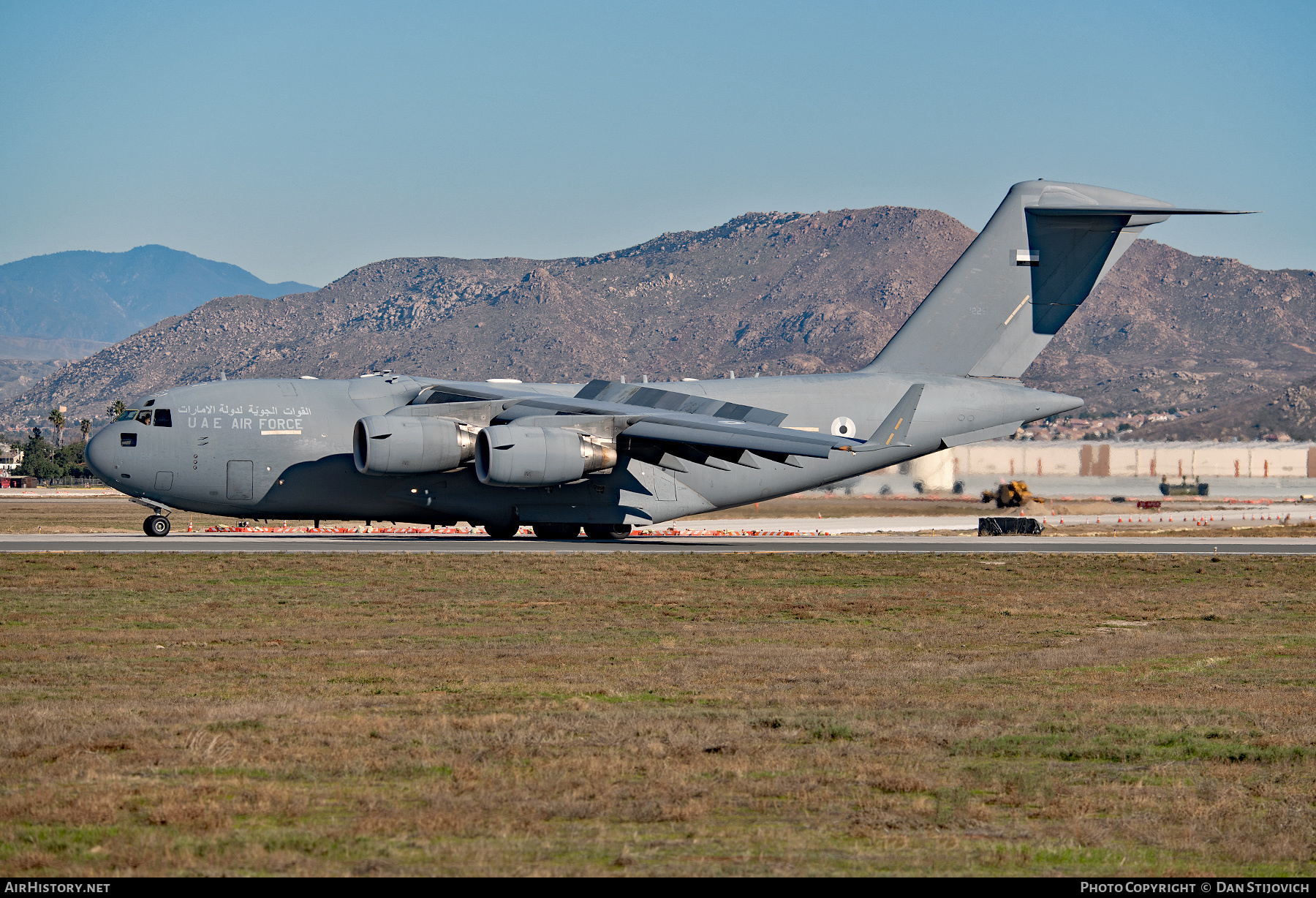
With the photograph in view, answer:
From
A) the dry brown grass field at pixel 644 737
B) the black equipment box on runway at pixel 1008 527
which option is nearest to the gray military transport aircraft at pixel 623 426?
the black equipment box on runway at pixel 1008 527

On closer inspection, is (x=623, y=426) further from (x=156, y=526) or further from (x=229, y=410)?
(x=156, y=526)

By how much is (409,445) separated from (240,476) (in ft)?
12.6

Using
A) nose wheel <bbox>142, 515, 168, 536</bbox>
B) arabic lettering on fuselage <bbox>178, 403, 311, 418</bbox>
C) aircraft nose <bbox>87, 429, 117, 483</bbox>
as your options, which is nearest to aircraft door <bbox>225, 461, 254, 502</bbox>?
arabic lettering on fuselage <bbox>178, 403, 311, 418</bbox>

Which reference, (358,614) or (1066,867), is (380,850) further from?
(358,614)

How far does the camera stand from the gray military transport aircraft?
2611 centimetres

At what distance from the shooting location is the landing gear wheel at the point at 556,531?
29.2m

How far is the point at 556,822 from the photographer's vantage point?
6332mm

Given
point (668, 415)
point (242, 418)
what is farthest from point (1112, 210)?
point (242, 418)

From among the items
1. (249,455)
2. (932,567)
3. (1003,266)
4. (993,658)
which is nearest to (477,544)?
(249,455)

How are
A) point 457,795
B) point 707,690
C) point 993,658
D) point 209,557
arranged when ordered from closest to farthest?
point 457,795
point 707,690
point 993,658
point 209,557

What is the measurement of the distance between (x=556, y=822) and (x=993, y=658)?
24.4 ft

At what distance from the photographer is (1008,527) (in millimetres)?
38375

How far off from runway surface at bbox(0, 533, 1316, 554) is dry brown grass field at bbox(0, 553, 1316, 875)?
8.91 metres

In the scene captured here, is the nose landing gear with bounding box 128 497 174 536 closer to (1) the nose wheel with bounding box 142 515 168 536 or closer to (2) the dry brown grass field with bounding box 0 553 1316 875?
(1) the nose wheel with bounding box 142 515 168 536
